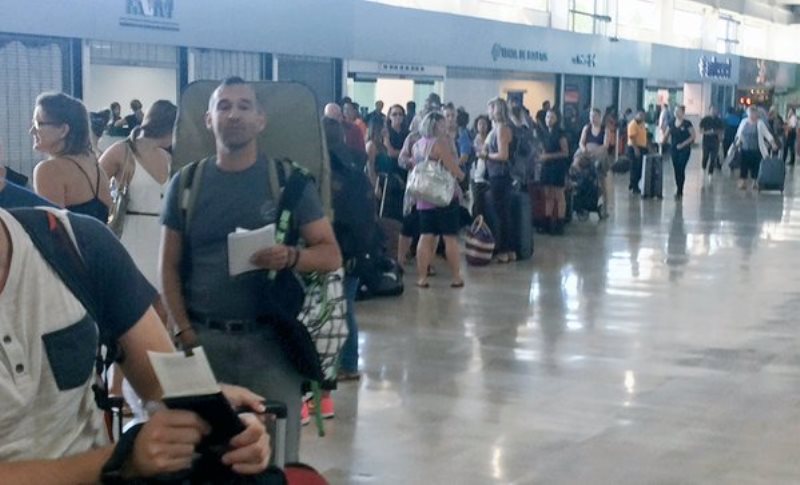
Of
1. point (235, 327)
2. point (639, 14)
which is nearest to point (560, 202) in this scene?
point (235, 327)

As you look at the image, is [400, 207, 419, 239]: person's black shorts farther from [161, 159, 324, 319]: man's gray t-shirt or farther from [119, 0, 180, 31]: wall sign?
[161, 159, 324, 319]: man's gray t-shirt

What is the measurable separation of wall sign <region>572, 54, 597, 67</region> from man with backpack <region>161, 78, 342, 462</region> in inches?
1045

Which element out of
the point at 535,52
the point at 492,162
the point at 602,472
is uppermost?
the point at 535,52

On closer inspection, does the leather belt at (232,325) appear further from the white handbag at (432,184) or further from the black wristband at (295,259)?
the white handbag at (432,184)

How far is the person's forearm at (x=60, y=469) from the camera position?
2.05m

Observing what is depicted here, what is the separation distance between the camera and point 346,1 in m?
19.6

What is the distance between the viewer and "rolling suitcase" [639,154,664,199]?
21656 mm

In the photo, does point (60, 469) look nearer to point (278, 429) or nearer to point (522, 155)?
point (278, 429)

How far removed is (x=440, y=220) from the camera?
10781 mm

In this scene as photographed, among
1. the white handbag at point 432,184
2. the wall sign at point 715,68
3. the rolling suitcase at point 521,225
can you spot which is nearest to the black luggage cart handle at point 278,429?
the white handbag at point 432,184

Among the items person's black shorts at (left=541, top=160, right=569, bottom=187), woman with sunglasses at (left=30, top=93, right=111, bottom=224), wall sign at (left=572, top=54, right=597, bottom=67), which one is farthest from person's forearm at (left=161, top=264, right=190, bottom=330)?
wall sign at (left=572, top=54, right=597, bottom=67)

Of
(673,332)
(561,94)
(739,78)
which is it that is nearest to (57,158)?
(673,332)

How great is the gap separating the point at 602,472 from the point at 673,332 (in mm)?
3818

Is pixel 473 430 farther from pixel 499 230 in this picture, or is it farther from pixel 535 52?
pixel 535 52
